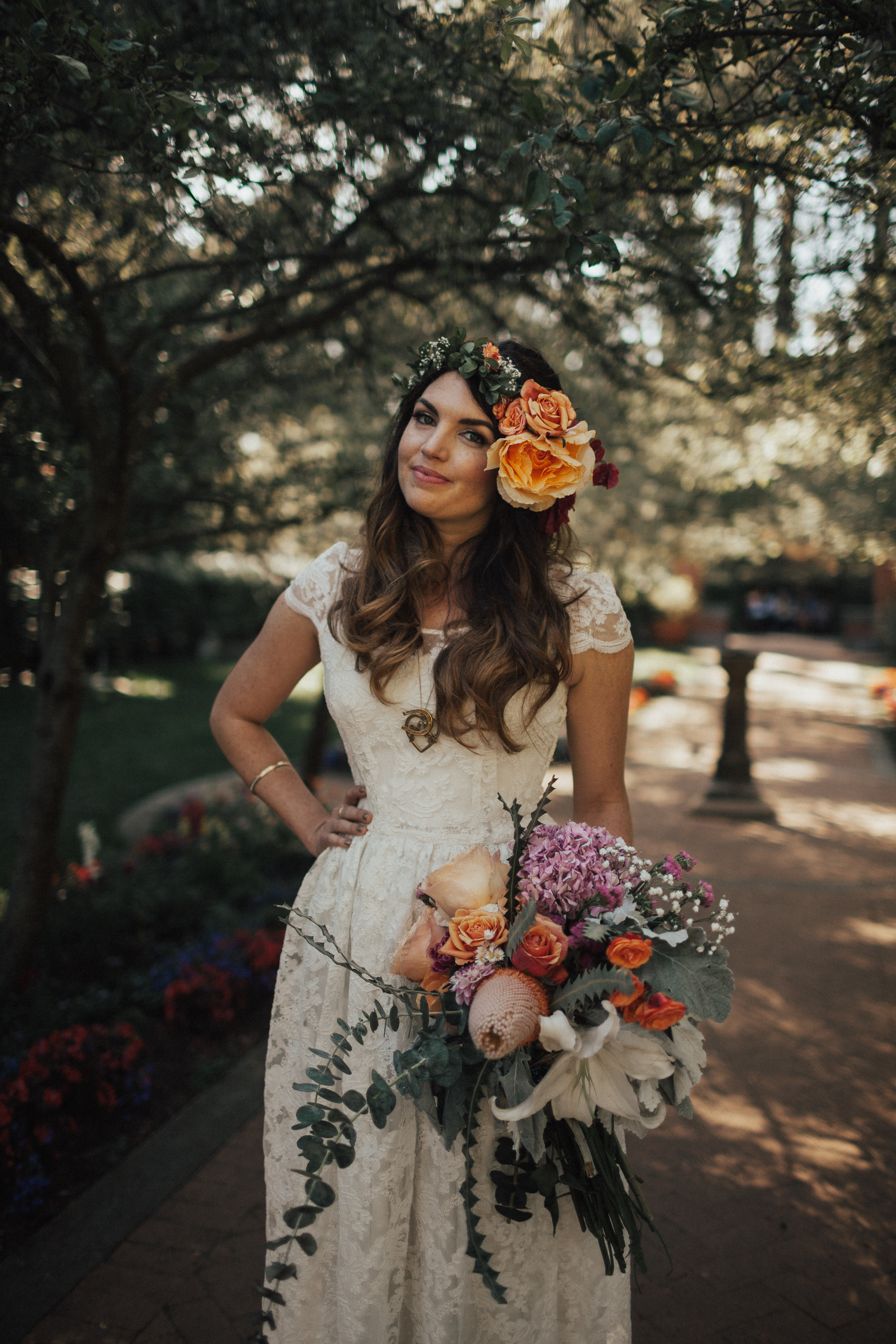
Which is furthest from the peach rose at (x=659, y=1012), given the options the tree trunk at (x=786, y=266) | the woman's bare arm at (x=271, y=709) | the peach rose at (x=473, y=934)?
the tree trunk at (x=786, y=266)

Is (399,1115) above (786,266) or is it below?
below

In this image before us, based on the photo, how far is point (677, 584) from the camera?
22453mm

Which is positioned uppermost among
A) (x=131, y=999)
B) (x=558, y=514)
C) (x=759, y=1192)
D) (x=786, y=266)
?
(x=786, y=266)

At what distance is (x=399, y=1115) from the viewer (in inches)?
70.4

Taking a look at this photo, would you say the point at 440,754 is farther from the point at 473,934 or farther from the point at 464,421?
the point at 464,421

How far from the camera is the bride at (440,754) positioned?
1802 millimetres

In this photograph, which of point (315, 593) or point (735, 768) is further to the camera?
point (735, 768)

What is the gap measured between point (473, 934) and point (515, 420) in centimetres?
117

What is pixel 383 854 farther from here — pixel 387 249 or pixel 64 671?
pixel 387 249

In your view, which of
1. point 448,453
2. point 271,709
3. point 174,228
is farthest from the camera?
point 174,228

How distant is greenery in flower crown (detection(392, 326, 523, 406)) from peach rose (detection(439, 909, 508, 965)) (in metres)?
1.22

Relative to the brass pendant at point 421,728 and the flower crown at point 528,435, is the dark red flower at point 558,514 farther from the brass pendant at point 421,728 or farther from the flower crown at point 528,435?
the brass pendant at point 421,728

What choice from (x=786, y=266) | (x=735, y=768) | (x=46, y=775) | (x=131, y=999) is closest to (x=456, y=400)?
(x=786, y=266)

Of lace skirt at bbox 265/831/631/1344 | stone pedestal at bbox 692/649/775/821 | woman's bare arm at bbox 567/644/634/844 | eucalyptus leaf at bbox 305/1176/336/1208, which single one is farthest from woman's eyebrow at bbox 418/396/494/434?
stone pedestal at bbox 692/649/775/821
